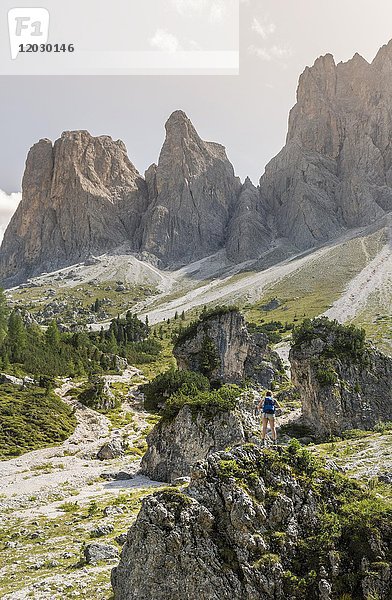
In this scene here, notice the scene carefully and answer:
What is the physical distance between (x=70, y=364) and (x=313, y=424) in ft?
156

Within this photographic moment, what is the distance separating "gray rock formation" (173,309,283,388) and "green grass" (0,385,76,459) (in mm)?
16094

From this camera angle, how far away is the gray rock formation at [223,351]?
180ft

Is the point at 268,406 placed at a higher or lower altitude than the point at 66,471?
higher

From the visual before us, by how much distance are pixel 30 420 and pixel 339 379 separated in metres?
30.3

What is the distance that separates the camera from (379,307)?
136 m

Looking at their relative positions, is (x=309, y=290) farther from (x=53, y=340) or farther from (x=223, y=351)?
(x=223, y=351)

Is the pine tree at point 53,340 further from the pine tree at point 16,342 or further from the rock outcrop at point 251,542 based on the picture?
the rock outcrop at point 251,542

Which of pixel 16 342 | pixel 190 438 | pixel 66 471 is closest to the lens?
pixel 190 438

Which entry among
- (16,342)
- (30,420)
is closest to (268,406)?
(30,420)

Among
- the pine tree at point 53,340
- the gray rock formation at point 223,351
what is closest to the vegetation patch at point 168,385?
the gray rock formation at point 223,351

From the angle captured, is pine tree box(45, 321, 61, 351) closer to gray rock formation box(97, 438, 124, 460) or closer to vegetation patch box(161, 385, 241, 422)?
gray rock formation box(97, 438, 124, 460)

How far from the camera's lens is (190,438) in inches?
1136

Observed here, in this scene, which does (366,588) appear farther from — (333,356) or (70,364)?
(70,364)

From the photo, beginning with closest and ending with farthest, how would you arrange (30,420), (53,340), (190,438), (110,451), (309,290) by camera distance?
(190,438) → (110,451) → (30,420) → (53,340) → (309,290)
